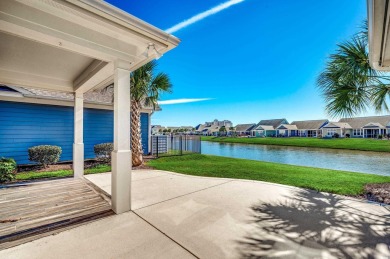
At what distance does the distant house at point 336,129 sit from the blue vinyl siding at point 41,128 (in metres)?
52.4

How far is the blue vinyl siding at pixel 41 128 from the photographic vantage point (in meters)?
7.39

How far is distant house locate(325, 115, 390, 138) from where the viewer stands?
129 ft

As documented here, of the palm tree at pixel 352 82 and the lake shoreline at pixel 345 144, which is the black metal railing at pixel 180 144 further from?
the lake shoreline at pixel 345 144

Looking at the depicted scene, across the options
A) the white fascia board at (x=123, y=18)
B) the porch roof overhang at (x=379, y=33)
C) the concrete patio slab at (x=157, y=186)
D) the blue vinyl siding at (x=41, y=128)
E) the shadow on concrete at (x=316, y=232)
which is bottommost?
the concrete patio slab at (x=157, y=186)

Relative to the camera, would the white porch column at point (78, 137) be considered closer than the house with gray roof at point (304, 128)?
Yes

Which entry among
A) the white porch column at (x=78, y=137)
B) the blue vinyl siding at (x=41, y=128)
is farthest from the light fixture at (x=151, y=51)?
the blue vinyl siding at (x=41, y=128)

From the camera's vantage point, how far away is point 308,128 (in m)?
51.2

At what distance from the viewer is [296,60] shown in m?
19.1

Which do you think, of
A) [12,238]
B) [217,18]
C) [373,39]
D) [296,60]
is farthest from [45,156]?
[296,60]

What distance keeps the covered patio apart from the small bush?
4089 millimetres

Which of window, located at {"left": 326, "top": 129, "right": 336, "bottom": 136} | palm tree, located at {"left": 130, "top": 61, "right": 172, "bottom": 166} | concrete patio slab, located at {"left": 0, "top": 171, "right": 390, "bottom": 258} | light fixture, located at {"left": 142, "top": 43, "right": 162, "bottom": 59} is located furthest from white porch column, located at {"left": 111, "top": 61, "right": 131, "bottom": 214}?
window, located at {"left": 326, "top": 129, "right": 336, "bottom": 136}

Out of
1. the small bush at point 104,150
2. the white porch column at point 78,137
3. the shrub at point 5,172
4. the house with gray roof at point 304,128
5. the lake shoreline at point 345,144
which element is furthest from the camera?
the house with gray roof at point 304,128

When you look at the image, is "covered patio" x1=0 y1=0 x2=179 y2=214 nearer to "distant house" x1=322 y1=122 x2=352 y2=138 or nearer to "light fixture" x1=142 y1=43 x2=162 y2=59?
"light fixture" x1=142 y1=43 x2=162 y2=59

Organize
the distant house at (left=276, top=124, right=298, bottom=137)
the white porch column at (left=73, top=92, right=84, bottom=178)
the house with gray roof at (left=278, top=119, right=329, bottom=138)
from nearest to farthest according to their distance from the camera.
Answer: the white porch column at (left=73, top=92, right=84, bottom=178) → the house with gray roof at (left=278, top=119, right=329, bottom=138) → the distant house at (left=276, top=124, right=298, bottom=137)
